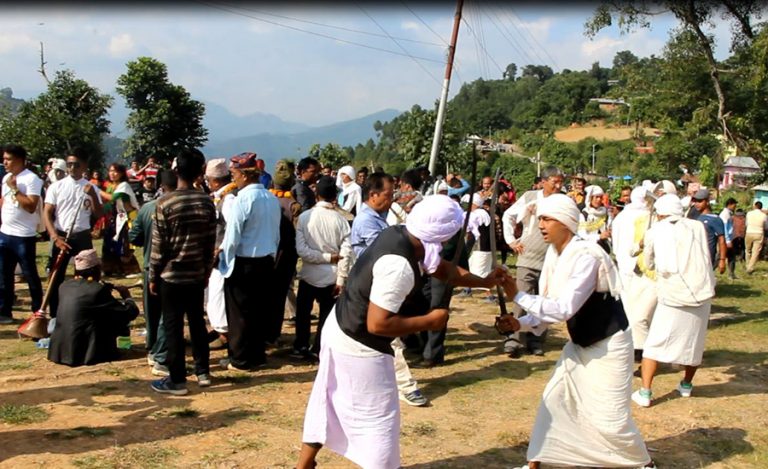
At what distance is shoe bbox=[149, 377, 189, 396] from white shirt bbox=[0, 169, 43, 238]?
112 inches

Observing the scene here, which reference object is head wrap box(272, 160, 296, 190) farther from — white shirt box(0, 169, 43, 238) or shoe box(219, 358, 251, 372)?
white shirt box(0, 169, 43, 238)

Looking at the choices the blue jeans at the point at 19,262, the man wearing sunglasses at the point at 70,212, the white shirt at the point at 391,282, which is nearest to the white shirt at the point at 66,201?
the man wearing sunglasses at the point at 70,212

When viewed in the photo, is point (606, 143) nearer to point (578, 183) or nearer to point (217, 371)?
point (578, 183)

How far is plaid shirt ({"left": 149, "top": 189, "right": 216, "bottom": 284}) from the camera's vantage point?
5.36 metres

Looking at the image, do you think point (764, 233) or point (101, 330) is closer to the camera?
point (101, 330)

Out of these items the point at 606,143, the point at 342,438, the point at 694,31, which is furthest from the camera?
the point at 606,143

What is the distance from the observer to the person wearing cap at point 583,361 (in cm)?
412

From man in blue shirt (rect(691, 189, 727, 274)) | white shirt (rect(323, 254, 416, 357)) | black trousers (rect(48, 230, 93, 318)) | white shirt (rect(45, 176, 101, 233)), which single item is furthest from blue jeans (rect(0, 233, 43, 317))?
man in blue shirt (rect(691, 189, 727, 274))

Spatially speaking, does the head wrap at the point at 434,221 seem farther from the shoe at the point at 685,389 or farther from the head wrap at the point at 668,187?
the head wrap at the point at 668,187

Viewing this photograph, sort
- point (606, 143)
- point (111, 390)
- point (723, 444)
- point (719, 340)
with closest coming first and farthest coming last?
1. point (723, 444)
2. point (111, 390)
3. point (719, 340)
4. point (606, 143)

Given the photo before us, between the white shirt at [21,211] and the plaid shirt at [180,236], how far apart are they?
264 cm

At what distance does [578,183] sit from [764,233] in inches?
301

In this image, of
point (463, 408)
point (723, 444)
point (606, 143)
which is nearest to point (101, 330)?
point (463, 408)

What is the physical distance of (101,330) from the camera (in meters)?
6.42
